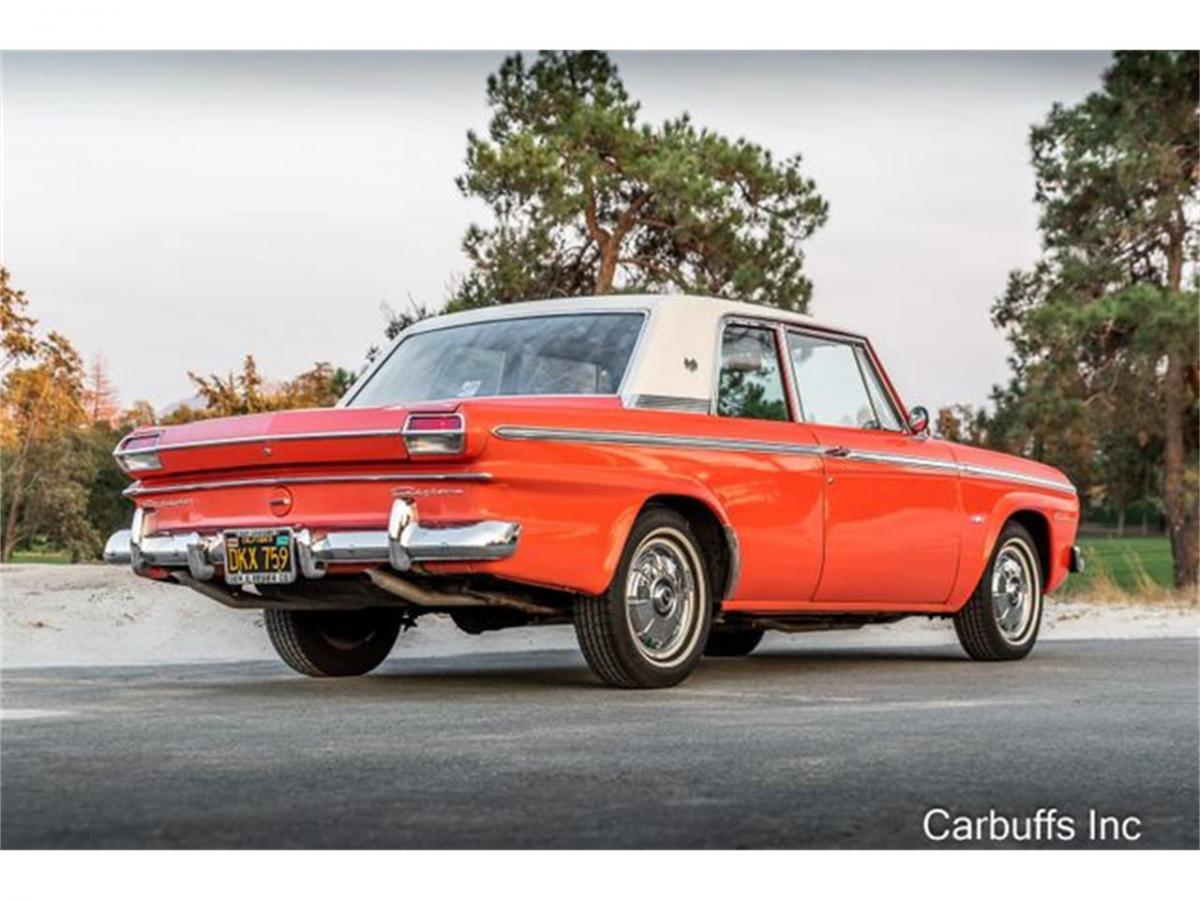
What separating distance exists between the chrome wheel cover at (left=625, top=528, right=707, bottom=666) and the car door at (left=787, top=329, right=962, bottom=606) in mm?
963

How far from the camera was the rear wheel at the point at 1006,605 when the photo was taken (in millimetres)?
9914

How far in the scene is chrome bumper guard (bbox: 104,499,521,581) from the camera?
22.4ft

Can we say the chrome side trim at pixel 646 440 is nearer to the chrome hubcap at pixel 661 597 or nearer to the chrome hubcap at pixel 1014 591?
the chrome hubcap at pixel 661 597

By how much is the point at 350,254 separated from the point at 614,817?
43.1 ft

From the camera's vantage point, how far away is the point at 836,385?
9.26 m

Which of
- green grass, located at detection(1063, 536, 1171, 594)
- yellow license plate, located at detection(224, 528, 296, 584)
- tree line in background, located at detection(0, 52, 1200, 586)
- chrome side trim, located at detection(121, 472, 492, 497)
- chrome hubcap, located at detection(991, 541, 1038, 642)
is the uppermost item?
tree line in background, located at detection(0, 52, 1200, 586)

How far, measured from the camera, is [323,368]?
79.5 feet

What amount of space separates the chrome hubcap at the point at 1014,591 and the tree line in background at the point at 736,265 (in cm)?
1202

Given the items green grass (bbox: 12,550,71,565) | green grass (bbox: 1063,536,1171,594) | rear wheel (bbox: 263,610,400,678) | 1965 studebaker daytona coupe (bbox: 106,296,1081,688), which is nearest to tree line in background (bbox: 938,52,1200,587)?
green grass (bbox: 1063,536,1171,594)

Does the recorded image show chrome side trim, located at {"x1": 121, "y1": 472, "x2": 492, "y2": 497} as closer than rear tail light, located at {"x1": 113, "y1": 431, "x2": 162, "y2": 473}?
Yes

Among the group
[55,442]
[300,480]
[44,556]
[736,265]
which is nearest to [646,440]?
[300,480]

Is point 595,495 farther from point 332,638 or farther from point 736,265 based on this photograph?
point 736,265

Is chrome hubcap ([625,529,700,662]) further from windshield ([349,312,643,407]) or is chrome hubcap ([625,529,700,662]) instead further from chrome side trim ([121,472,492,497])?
chrome side trim ([121,472,492,497])
